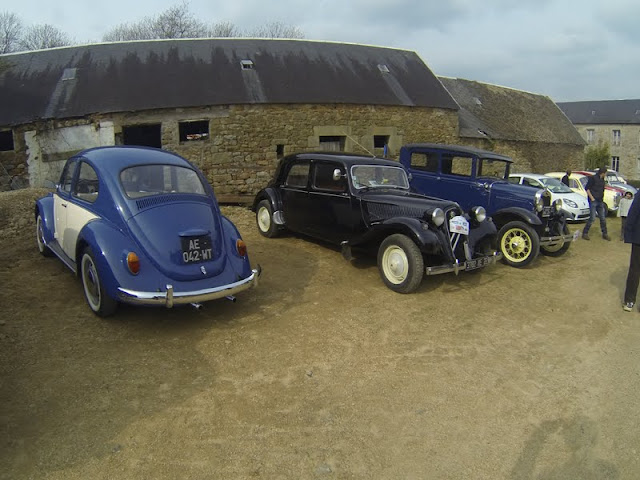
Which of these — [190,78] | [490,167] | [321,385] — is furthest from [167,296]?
[190,78]

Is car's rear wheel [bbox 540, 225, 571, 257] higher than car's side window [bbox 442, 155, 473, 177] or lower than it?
lower

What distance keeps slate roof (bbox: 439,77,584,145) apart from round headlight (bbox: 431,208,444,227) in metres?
13.2

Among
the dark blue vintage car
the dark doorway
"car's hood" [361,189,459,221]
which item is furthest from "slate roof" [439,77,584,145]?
"car's hood" [361,189,459,221]

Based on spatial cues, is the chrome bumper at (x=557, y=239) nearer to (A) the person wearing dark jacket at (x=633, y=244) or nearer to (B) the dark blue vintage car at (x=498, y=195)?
(B) the dark blue vintage car at (x=498, y=195)

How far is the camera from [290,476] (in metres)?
2.49

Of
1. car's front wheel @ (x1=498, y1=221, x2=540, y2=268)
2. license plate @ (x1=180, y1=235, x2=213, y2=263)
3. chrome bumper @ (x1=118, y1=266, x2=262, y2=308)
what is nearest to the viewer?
chrome bumper @ (x1=118, y1=266, x2=262, y2=308)

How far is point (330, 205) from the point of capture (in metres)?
6.71

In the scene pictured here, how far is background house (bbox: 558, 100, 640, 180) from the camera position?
46.2m

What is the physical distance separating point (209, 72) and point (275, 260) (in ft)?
31.5

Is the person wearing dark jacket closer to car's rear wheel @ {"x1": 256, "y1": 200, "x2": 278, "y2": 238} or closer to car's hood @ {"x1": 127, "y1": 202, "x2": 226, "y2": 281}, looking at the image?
car's hood @ {"x1": 127, "y1": 202, "x2": 226, "y2": 281}

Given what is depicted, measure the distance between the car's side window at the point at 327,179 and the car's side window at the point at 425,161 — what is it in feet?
9.92

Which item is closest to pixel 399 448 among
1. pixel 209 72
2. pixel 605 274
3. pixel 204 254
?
pixel 204 254

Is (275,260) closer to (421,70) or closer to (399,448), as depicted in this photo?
(399,448)

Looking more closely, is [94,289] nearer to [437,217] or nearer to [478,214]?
[437,217]
